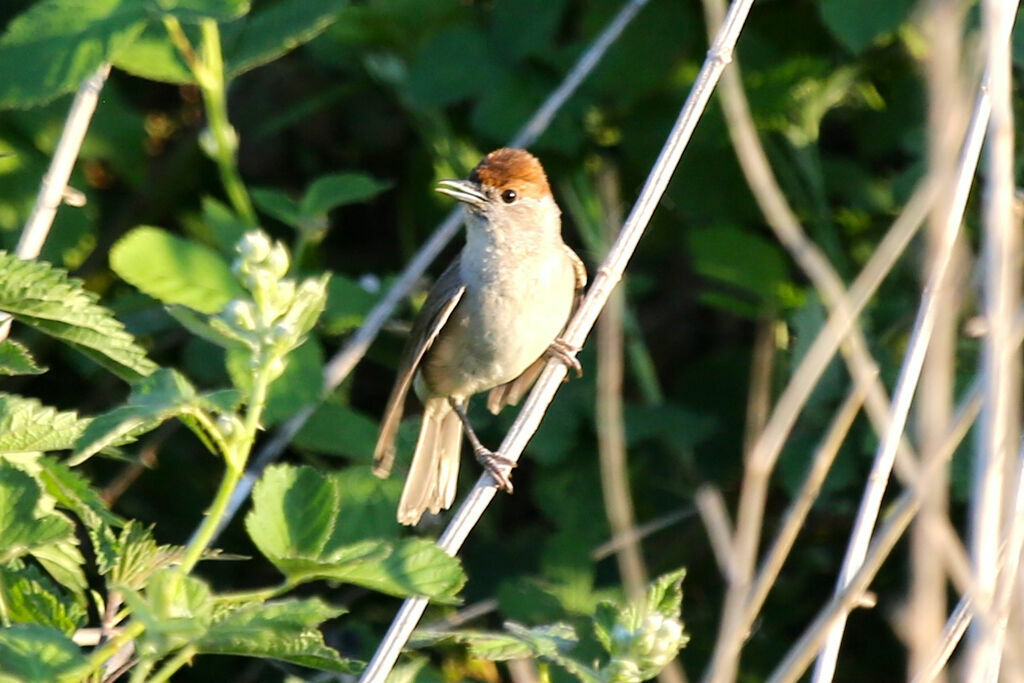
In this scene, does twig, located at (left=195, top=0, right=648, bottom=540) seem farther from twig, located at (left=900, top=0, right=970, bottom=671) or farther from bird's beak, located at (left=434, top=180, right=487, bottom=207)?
twig, located at (left=900, top=0, right=970, bottom=671)

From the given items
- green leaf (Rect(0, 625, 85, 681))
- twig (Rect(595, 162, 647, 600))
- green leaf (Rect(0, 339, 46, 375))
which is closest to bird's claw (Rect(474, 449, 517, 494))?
twig (Rect(595, 162, 647, 600))

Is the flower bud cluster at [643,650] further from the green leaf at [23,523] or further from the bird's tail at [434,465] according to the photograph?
the bird's tail at [434,465]

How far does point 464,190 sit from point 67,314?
5.29ft

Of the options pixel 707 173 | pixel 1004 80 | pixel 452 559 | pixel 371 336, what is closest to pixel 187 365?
pixel 371 336

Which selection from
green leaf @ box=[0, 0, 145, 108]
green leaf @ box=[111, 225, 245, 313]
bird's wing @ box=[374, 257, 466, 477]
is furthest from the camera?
bird's wing @ box=[374, 257, 466, 477]

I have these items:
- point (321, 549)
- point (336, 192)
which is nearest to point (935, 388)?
point (321, 549)

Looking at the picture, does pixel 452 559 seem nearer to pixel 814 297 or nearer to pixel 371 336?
pixel 371 336

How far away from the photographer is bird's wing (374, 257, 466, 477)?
147 inches

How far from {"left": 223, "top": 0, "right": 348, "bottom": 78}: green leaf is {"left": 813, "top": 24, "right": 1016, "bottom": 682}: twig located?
1596 millimetres

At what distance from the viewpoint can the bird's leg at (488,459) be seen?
2974mm

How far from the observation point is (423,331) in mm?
3871

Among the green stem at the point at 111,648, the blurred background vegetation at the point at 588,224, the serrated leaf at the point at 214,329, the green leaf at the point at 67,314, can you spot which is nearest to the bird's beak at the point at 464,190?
the blurred background vegetation at the point at 588,224

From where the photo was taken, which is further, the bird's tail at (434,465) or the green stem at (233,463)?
the bird's tail at (434,465)

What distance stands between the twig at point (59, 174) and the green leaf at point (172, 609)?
1161 mm
